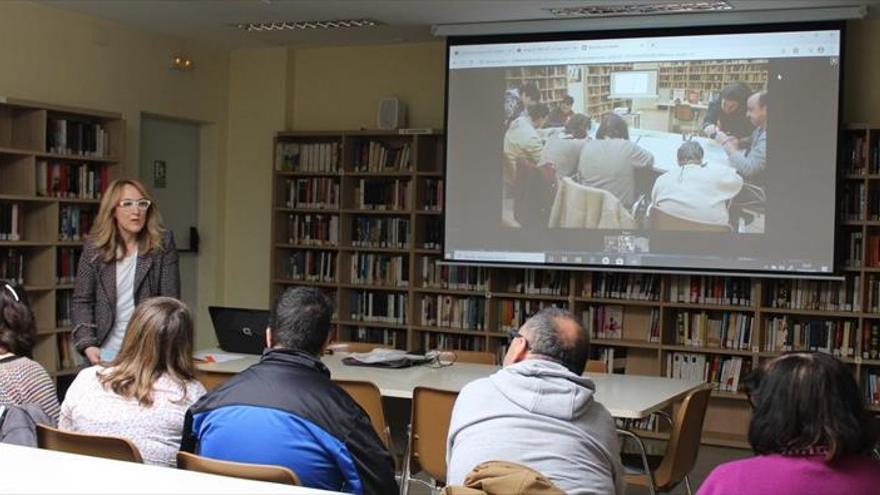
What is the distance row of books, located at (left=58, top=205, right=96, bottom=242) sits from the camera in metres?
7.10

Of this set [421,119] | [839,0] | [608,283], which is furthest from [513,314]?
[839,0]

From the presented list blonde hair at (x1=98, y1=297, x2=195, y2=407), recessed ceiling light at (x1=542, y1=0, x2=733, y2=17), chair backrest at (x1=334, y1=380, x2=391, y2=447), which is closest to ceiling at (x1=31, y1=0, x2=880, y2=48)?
recessed ceiling light at (x1=542, y1=0, x2=733, y2=17)

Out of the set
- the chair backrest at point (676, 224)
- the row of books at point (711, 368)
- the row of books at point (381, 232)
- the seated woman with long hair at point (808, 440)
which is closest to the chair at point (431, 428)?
the seated woman with long hair at point (808, 440)

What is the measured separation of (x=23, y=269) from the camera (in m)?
6.97

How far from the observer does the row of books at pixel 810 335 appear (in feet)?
22.5

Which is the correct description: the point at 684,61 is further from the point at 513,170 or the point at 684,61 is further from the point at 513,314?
the point at 513,314

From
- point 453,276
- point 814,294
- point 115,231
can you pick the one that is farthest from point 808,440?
point 453,276

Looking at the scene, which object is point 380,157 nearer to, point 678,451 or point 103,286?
point 103,286

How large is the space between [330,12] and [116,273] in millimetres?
3072

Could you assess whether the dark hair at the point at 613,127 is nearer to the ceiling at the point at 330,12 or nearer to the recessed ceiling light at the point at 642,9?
the recessed ceiling light at the point at 642,9

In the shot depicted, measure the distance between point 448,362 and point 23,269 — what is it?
3384 mm

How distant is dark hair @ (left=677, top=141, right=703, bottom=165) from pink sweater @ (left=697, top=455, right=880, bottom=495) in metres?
4.84

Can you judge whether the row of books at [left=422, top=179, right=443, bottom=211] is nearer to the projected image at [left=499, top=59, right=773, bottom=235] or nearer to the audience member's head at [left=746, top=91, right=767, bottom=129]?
the projected image at [left=499, top=59, right=773, bottom=235]

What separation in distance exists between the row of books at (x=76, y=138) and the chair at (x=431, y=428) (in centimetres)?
389
